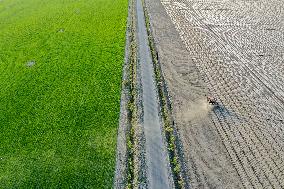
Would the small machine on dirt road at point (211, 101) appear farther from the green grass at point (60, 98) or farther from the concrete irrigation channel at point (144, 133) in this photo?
the green grass at point (60, 98)

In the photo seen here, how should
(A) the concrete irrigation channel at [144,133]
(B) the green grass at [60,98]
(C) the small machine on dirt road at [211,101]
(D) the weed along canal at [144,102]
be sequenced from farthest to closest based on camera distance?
(C) the small machine on dirt road at [211,101]
(B) the green grass at [60,98]
(D) the weed along canal at [144,102]
(A) the concrete irrigation channel at [144,133]

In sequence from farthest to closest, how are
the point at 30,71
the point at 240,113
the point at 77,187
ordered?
the point at 30,71 < the point at 240,113 < the point at 77,187

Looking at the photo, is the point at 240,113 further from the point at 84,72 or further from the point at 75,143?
the point at 84,72

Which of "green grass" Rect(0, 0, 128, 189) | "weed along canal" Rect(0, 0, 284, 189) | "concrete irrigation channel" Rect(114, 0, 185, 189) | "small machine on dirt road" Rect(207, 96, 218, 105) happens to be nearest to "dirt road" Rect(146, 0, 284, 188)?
"weed along canal" Rect(0, 0, 284, 189)

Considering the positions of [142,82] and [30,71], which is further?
[30,71]

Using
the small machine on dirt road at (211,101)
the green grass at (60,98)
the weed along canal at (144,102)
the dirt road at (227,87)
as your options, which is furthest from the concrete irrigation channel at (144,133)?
the small machine on dirt road at (211,101)

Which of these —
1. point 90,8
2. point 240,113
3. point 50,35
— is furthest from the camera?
point 90,8

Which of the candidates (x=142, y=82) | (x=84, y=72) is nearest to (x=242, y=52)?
(x=142, y=82)
